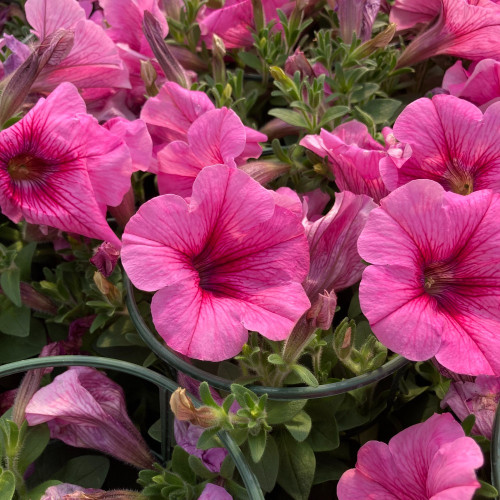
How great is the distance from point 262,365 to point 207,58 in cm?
71

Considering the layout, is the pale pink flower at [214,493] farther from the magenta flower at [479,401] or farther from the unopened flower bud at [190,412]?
the magenta flower at [479,401]

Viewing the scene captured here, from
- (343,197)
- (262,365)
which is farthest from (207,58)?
(262,365)

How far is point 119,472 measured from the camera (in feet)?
3.18

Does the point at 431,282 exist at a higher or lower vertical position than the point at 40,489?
higher

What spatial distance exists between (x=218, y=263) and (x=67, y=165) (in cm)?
27

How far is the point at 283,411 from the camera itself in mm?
809

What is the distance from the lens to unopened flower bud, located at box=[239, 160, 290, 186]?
994mm

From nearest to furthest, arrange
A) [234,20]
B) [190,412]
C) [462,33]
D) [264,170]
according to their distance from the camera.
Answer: [190,412], [264,170], [462,33], [234,20]

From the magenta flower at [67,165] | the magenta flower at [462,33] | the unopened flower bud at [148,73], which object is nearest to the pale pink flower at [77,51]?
the unopened flower bud at [148,73]

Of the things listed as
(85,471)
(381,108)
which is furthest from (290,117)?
(85,471)

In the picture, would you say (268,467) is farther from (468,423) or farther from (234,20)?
(234,20)

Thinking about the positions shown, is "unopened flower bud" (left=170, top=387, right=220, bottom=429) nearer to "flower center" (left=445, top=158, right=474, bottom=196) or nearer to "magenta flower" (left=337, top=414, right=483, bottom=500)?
"magenta flower" (left=337, top=414, right=483, bottom=500)

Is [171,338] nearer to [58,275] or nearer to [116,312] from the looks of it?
[116,312]

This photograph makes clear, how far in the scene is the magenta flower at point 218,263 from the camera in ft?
2.40
